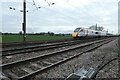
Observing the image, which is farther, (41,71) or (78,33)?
(78,33)

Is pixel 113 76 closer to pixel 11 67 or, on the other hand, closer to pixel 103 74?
pixel 103 74

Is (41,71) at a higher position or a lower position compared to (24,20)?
lower

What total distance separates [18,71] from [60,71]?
5.62 feet

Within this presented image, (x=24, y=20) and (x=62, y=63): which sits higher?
(x=24, y=20)

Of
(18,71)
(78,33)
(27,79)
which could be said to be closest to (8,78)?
(27,79)

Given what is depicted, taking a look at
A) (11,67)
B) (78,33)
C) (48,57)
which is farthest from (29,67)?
(78,33)

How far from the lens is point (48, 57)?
462 inches

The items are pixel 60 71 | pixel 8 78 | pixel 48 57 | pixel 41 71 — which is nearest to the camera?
pixel 8 78

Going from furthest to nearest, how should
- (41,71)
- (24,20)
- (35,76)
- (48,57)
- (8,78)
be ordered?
(24,20) < (48,57) < (41,71) < (35,76) < (8,78)

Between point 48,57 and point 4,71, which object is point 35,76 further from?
point 48,57

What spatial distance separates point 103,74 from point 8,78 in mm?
3639

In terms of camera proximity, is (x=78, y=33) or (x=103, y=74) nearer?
(x=103, y=74)

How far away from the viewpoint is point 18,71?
7.80 meters

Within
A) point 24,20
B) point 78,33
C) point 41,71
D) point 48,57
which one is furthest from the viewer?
point 78,33
